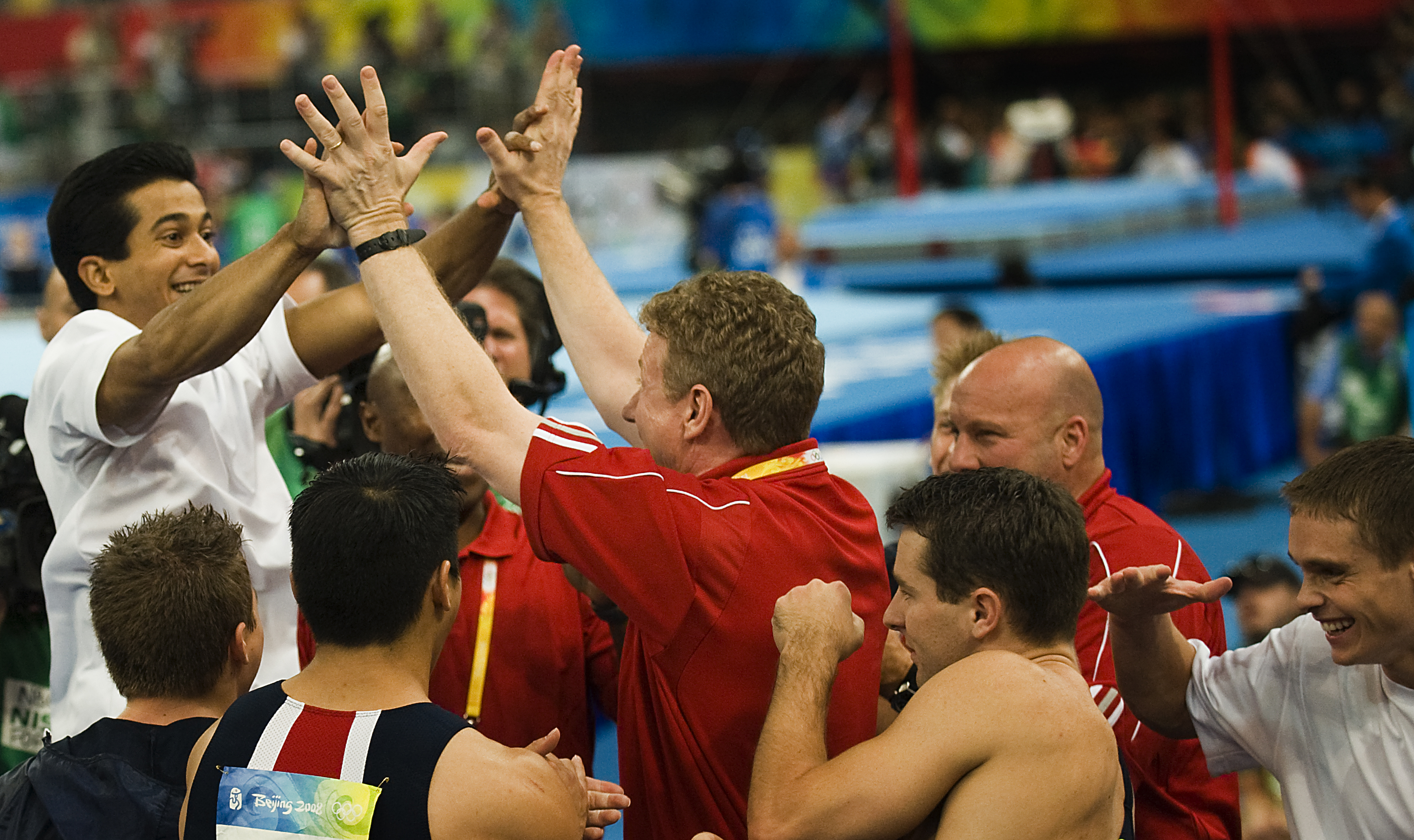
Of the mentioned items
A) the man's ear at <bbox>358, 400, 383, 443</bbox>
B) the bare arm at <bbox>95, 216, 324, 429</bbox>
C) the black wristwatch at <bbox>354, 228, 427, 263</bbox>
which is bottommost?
the man's ear at <bbox>358, 400, 383, 443</bbox>

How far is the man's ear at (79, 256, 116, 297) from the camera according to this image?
8.58ft

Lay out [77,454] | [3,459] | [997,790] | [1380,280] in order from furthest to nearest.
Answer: [1380,280] < [3,459] < [77,454] < [997,790]

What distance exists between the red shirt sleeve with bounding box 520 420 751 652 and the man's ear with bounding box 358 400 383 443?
1.05 m

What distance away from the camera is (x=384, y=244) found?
2271 millimetres

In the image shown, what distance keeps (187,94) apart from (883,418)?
50.4 ft

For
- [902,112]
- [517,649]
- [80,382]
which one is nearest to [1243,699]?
[517,649]

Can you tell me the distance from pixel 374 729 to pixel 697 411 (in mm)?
640

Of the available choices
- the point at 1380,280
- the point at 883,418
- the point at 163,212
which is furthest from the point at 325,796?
the point at 1380,280

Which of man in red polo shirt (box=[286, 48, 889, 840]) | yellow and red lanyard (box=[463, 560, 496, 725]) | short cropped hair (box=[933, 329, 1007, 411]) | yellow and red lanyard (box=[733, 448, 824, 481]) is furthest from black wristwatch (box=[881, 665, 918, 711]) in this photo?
short cropped hair (box=[933, 329, 1007, 411])

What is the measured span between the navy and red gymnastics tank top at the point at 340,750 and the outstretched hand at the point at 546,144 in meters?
1.07

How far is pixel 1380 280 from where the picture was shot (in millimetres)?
8984

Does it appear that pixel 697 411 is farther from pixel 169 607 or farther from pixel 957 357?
pixel 957 357

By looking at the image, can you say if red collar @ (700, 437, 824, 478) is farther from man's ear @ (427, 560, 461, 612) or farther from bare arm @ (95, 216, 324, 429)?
bare arm @ (95, 216, 324, 429)

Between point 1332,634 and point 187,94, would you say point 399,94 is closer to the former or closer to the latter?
point 187,94
